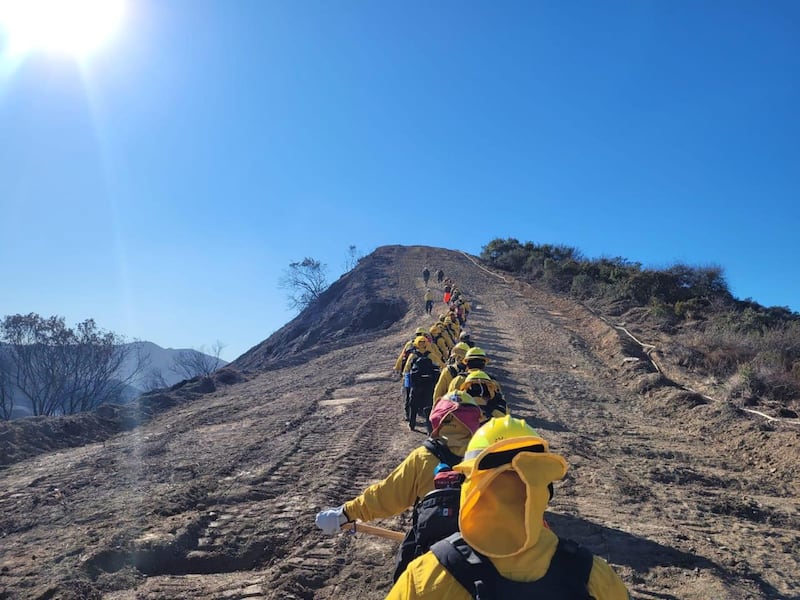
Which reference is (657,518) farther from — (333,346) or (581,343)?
(333,346)

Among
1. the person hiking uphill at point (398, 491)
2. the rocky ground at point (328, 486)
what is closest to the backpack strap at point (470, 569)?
the person hiking uphill at point (398, 491)

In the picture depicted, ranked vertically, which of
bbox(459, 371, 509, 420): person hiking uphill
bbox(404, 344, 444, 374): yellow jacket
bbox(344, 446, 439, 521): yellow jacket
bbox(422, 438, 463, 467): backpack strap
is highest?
bbox(404, 344, 444, 374): yellow jacket

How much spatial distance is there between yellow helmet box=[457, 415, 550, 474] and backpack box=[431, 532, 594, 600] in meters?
0.29

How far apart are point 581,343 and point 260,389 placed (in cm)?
1203

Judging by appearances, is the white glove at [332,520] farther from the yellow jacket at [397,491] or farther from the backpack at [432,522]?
the backpack at [432,522]

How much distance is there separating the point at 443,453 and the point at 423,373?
676cm

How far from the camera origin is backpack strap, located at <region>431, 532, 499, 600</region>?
1793mm

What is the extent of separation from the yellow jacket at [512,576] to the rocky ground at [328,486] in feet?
9.86

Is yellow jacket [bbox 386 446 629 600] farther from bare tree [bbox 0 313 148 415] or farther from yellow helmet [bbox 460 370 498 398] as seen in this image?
bare tree [bbox 0 313 148 415]

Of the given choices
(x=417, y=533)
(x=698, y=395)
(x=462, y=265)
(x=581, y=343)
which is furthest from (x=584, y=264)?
(x=417, y=533)

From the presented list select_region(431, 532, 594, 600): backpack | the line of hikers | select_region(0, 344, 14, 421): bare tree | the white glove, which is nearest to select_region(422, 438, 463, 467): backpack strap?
the white glove

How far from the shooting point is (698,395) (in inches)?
485

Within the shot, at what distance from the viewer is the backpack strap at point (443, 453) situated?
364cm

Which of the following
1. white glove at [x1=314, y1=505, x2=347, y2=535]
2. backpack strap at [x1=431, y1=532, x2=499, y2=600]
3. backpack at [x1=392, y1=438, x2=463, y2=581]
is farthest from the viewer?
white glove at [x1=314, y1=505, x2=347, y2=535]
